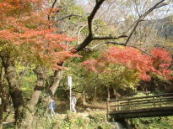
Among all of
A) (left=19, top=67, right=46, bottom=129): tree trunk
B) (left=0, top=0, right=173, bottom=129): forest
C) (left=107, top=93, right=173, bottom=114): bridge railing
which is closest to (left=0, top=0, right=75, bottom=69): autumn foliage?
(left=0, top=0, right=173, bottom=129): forest

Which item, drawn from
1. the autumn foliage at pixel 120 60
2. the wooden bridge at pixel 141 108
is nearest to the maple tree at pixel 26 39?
the wooden bridge at pixel 141 108

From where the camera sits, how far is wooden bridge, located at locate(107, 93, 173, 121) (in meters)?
15.5

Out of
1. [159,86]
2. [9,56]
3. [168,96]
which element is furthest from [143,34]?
[9,56]

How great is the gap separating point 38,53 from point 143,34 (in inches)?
906

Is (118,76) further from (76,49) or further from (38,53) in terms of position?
(38,53)

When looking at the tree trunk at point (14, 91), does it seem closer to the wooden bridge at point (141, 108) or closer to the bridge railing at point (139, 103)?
the wooden bridge at point (141, 108)

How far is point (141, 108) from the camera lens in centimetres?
1650

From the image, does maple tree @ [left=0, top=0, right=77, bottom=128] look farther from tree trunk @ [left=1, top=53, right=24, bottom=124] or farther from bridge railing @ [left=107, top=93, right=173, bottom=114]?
bridge railing @ [left=107, top=93, right=173, bottom=114]

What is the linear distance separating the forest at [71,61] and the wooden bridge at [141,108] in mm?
296

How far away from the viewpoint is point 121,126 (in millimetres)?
16297

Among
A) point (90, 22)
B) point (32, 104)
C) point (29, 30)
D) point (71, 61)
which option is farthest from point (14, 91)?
point (71, 61)

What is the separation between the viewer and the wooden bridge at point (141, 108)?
1554 cm

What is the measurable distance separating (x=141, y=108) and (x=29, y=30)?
29.5 ft

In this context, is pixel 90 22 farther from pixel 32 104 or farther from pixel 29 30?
pixel 32 104
